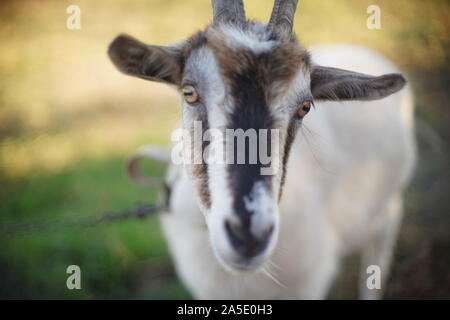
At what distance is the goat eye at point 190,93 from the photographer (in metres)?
2.45

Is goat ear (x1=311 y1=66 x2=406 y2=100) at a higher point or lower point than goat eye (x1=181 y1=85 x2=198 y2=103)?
higher

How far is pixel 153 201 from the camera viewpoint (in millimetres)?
5945

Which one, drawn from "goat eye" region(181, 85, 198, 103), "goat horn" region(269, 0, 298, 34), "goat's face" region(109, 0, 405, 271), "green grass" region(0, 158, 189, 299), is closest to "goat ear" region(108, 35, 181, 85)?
"goat's face" region(109, 0, 405, 271)

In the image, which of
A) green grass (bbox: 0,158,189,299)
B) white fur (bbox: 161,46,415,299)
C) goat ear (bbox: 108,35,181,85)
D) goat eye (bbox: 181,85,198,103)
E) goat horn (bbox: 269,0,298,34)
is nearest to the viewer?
goat ear (bbox: 108,35,181,85)

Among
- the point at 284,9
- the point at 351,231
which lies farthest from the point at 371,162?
the point at 284,9

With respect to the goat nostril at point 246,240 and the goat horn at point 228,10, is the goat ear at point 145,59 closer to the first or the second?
the goat horn at point 228,10

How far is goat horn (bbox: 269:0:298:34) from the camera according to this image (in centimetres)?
260

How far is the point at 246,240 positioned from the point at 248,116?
56cm

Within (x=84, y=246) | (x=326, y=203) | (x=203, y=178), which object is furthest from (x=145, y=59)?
(x=84, y=246)

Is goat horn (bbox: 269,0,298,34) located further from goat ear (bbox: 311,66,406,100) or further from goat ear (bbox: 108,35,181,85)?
goat ear (bbox: 108,35,181,85)

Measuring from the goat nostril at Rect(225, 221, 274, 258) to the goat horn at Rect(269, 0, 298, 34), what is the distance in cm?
110

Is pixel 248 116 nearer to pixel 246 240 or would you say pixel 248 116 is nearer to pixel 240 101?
pixel 240 101

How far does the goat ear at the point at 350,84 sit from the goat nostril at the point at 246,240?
975 millimetres

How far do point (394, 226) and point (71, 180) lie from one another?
12.3 feet
